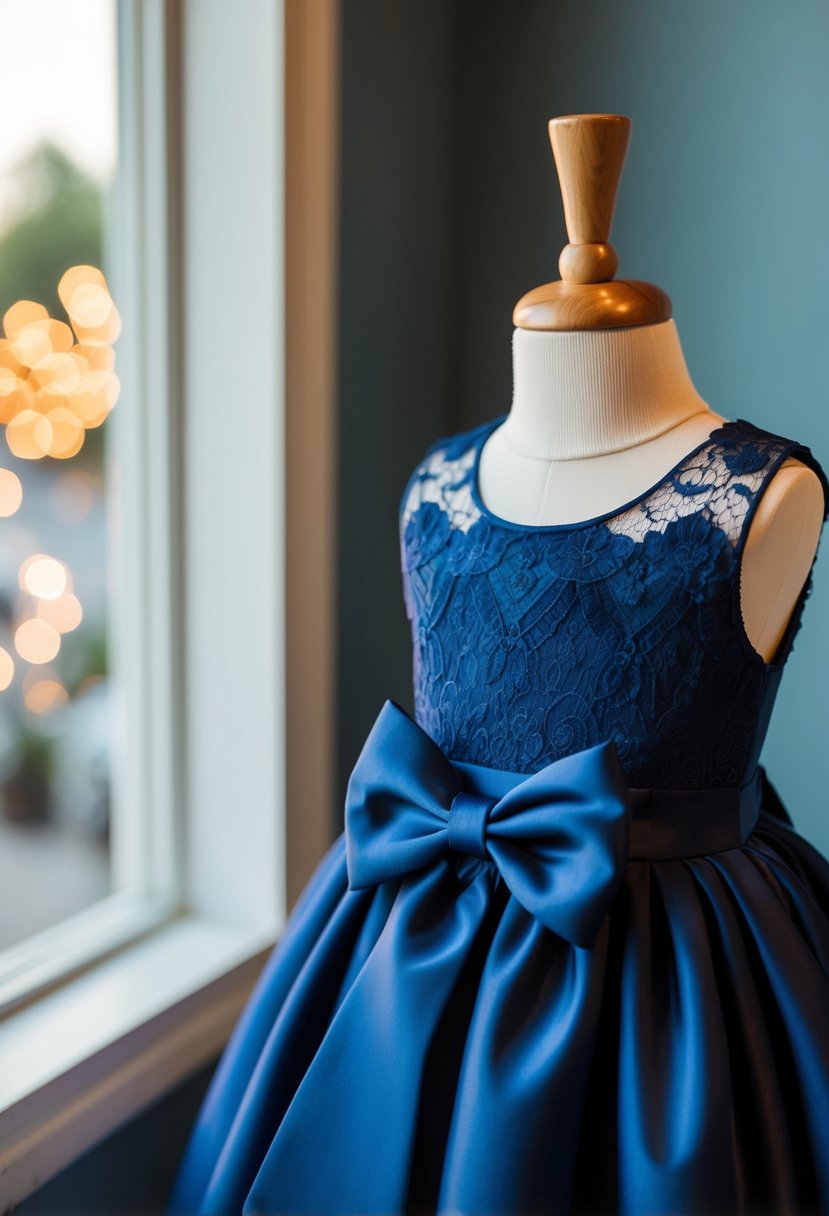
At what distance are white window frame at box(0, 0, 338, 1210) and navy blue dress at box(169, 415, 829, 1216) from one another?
362 mm

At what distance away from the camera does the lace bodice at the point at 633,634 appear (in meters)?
0.85

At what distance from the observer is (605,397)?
0.92 meters

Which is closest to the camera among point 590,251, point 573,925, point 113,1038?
point 573,925

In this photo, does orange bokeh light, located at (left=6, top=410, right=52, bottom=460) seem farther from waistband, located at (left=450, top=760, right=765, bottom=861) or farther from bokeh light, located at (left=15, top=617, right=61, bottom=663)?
waistband, located at (left=450, top=760, right=765, bottom=861)

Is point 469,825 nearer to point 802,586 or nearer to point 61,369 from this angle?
point 802,586

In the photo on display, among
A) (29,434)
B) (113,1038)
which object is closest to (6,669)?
(29,434)

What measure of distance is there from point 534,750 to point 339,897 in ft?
0.80

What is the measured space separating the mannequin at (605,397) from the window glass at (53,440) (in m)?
0.62

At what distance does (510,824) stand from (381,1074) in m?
0.21

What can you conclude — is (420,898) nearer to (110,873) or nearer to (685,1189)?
(685,1189)

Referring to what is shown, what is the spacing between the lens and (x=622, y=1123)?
776 mm

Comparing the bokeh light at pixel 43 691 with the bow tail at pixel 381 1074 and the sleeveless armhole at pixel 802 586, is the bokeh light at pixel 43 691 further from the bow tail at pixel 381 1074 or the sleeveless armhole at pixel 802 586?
the sleeveless armhole at pixel 802 586

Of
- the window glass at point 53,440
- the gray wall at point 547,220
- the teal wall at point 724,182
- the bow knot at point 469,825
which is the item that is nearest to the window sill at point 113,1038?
the window glass at point 53,440

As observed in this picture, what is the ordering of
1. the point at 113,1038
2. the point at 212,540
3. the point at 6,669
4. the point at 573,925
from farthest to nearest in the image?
the point at 212,540 → the point at 6,669 → the point at 113,1038 → the point at 573,925
